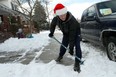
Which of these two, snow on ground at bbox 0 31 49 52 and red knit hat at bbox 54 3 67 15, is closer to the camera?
red knit hat at bbox 54 3 67 15

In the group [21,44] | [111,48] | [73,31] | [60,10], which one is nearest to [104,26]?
[111,48]

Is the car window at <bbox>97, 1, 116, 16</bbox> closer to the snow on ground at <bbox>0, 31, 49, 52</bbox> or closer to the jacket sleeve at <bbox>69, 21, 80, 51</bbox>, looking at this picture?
the jacket sleeve at <bbox>69, 21, 80, 51</bbox>

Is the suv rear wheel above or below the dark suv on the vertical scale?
below

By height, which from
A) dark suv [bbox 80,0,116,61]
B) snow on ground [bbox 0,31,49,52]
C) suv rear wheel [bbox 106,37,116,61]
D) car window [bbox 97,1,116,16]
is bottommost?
snow on ground [bbox 0,31,49,52]

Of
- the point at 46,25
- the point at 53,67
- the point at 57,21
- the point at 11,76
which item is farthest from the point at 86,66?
the point at 46,25

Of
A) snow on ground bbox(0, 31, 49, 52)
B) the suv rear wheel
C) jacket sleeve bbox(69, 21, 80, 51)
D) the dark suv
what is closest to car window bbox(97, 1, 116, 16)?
the dark suv

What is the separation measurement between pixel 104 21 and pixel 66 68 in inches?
75.1

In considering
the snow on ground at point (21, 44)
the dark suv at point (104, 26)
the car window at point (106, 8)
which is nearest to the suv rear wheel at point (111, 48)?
the dark suv at point (104, 26)

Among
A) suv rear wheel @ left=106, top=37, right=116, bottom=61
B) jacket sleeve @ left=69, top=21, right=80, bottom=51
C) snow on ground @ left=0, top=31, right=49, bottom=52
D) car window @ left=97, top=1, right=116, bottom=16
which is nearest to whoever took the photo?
jacket sleeve @ left=69, top=21, right=80, bottom=51

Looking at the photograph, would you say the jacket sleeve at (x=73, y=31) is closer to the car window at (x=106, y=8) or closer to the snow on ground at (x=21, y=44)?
the car window at (x=106, y=8)

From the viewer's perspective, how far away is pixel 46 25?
209 feet

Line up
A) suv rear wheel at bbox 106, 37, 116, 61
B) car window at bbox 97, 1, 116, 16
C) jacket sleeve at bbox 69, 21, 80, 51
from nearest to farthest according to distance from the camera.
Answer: jacket sleeve at bbox 69, 21, 80, 51, suv rear wheel at bbox 106, 37, 116, 61, car window at bbox 97, 1, 116, 16

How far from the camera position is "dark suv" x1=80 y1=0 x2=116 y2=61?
6.89 m

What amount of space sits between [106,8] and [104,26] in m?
1.27
